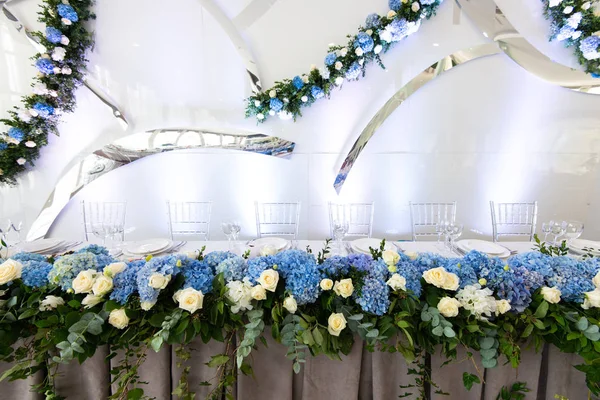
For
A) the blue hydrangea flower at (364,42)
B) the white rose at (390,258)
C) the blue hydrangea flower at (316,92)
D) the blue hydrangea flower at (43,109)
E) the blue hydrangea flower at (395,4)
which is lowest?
the white rose at (390,258)

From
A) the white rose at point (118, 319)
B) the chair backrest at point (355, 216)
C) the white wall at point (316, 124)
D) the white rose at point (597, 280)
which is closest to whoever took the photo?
the white rose at point (118, 319)

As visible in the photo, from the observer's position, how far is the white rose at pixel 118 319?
2.38 ft

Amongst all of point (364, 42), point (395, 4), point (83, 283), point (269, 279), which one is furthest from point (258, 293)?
point (395, 4)

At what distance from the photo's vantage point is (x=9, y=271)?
79 centimetres

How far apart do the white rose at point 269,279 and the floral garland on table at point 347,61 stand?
6.08 ft

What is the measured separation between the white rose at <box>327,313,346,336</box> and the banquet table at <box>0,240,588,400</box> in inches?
8.5

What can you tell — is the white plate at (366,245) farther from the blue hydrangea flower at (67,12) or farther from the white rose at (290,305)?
the blue hydrangea flower at (67,12)

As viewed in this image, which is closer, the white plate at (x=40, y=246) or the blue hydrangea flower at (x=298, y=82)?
the white plate at (x=40, y=246)

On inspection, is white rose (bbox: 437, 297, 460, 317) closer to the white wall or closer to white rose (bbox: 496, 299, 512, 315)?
white rose (bbox: 496, 299, 512, 315)

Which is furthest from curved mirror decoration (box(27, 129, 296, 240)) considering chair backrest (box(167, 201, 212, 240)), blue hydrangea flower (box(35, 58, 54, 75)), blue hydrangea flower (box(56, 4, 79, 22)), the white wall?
blue hydrangea flower (box(56, 4, 79, 22))

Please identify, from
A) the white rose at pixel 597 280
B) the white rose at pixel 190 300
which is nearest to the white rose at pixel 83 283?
the white rose at pixel 190 300

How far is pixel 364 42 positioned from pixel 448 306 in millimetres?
2166

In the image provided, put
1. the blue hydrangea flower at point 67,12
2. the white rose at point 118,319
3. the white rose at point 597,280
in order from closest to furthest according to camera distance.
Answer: the white rose at point 118,319, the white rose at point 597,280, the blue hydrangea flower at point 67,12

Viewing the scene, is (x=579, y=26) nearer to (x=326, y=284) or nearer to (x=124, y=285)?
(x=326, y=284)
